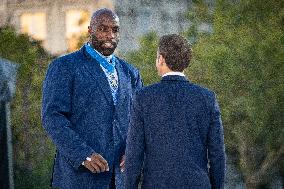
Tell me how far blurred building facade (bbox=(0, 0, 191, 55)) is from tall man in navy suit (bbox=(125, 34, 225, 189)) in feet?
75.6

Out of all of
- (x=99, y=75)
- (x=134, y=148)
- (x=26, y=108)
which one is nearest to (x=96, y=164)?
(x=134, y=148)

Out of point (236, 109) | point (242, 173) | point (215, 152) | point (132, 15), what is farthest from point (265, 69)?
point (215, 152)

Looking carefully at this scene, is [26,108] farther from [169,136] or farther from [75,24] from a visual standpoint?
[169,136]

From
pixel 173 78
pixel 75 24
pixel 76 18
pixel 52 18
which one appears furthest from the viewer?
pixel 52 18

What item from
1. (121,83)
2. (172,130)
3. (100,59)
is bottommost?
(172,130)

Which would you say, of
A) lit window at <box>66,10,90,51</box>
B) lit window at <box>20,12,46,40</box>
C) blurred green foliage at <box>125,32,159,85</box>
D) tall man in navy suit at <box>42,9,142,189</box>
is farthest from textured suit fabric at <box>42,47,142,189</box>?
lit window at <box>20,12,46,40</box>

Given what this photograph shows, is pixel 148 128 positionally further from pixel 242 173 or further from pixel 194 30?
pixel 242 173

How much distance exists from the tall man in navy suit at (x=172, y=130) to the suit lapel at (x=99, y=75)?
0.17 metres

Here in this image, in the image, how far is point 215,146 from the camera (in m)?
3.93

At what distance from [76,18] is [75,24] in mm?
293

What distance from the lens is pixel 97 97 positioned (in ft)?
12.8

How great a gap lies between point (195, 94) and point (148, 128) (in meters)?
0.33

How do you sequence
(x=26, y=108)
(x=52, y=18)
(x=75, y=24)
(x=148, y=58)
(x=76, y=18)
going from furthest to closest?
1. (x=52, y=18)
2. (x=75, y=24)
3. (x=76, y=18)
4. (x=26, y=108)
5. (x=148, y=58)

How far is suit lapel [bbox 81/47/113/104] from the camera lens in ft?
12.9
